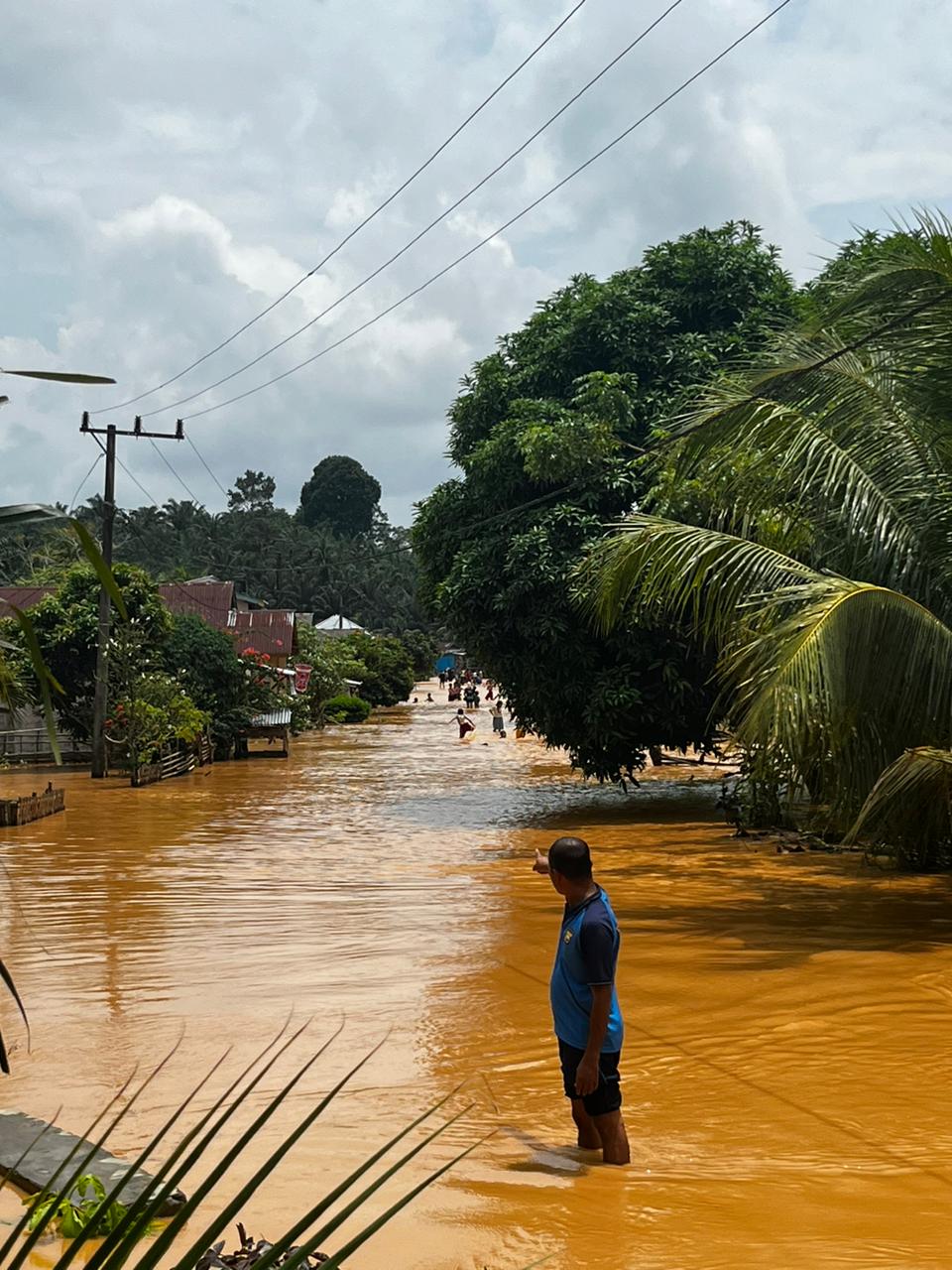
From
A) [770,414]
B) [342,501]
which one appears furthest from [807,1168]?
[342,501]

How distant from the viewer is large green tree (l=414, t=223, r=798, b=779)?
22.3 meters

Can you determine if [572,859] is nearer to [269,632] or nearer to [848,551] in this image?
[848,551]

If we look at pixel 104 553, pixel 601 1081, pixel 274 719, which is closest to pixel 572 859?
pixel 601 1081

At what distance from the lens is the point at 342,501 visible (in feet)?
474

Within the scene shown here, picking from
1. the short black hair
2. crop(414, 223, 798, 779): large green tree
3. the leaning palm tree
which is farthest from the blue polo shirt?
crop(414, 223, 798, 779): large green tree

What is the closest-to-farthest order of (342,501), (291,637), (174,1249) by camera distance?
(174,1249) → (291,637) → (342,501)

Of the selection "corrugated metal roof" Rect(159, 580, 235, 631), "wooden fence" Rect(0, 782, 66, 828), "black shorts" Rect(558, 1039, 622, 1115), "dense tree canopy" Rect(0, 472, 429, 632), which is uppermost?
"dense tree canopy" Rect(0, 472, 429, 632)

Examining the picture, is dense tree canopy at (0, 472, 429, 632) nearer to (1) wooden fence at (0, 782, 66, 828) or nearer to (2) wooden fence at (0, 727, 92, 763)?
(2) wooden fence at (0, 727, 92, 763)

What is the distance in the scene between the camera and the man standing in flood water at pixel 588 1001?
20.2 ft

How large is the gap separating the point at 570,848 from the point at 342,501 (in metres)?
139

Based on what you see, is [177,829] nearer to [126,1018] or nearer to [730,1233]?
[126,1018]

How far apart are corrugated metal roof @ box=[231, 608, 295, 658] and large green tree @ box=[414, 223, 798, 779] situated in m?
33.5

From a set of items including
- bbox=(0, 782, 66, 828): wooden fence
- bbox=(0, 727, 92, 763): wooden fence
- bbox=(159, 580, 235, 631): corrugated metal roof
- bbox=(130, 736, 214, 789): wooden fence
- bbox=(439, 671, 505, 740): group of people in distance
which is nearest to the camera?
bbox=(0, 782, 66, 828): wooden fence

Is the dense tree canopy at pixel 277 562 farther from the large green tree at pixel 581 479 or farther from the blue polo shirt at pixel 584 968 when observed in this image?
the blue polo shirt at pixel 584 968
